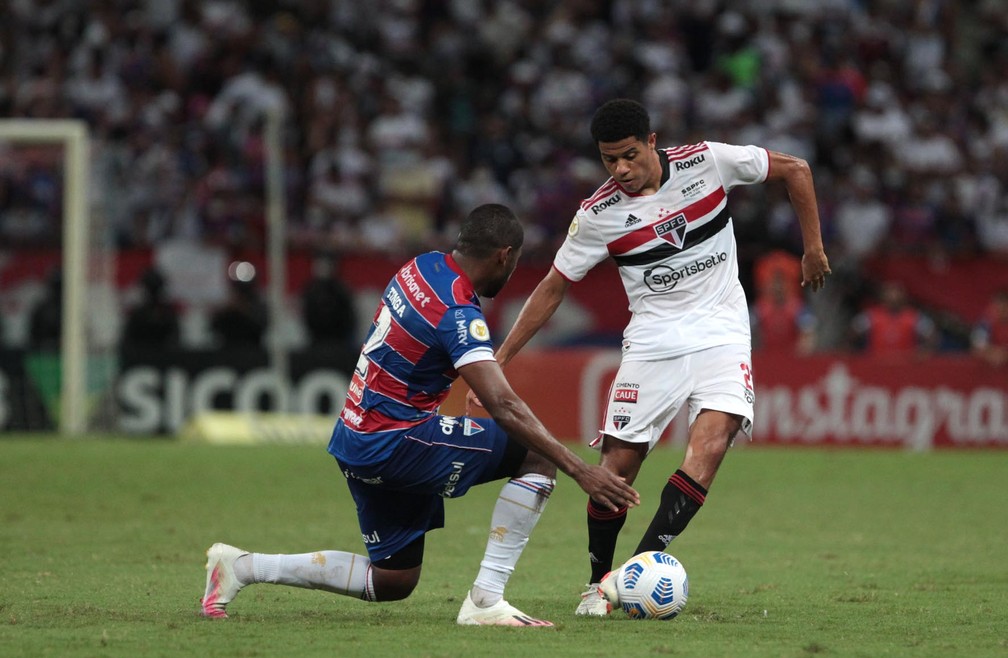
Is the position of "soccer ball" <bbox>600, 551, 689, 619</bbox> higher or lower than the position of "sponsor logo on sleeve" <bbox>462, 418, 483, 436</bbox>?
lower

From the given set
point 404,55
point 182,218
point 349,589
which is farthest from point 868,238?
point 349,589

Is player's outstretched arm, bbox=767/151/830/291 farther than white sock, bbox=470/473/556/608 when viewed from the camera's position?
Yes

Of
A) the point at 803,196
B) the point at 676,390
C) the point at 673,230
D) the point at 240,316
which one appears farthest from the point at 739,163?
the point at 240,316

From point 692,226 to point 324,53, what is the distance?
53.6 ft

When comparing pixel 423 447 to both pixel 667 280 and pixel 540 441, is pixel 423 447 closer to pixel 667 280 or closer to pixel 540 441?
pixel 540 441

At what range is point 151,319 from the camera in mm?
19406

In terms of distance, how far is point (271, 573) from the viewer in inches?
271

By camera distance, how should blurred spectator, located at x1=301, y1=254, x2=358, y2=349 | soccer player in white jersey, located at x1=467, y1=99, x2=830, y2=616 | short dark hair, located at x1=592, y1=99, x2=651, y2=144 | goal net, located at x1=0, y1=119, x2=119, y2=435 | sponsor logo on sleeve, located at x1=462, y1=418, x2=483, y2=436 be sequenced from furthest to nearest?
blurred spectator, located at x1=301, y1=254, x2=358, y2=349, goal net, located at x1=0, y1=119, x2=119, y2=435, soccer player in white jersey, located at x1=467, y1=99, x2=830, y2=616, short dark hair, located at x1=592, y1=99, x2=651, y2=144, sponsor logo on sleeve, located at x1=462, y1=418, x2=483, y2=436

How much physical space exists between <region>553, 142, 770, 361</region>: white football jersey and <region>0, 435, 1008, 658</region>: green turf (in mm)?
1421

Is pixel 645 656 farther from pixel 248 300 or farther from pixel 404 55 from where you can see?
pixel 404 55

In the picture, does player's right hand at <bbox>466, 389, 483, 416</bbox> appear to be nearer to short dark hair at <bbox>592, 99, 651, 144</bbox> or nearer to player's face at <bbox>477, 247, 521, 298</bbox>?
player's face at <bbox>477, 247, 521, 298</bbox>

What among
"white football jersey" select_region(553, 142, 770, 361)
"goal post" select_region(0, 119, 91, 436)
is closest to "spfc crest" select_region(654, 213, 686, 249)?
"white football jersey" select_region(553, 142, 770, 361)

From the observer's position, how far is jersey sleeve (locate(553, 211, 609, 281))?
793 centimetres

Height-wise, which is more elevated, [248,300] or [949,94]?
[949,94]
